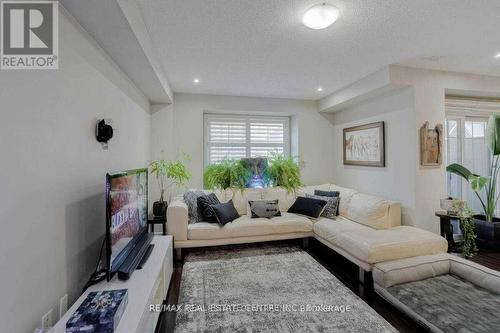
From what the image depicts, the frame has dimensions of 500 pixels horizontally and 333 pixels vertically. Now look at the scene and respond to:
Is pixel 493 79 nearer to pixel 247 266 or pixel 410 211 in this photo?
pixel 410 211

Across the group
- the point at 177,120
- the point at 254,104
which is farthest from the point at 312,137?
the point at 177,120

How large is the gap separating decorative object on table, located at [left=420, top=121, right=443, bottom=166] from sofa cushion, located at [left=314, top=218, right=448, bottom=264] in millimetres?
924

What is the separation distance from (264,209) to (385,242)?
5.50 ft

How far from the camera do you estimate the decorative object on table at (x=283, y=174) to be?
4.23 metres

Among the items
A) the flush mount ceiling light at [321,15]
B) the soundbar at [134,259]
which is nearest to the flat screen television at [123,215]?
the soundbar at [134,259]

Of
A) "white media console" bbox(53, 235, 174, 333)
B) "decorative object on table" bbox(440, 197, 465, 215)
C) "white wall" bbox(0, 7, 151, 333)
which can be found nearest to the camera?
"white wall" bbox(0, 7, 151, 333)

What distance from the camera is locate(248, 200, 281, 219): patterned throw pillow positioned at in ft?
11.9

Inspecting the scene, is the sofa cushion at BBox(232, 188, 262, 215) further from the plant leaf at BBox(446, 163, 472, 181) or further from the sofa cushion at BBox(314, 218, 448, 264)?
the plant leaf at BBox(446, 163, 472, 181)

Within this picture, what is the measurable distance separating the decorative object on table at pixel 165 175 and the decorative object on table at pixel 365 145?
9.55 feet

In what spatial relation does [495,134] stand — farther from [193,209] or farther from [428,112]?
[193,209]

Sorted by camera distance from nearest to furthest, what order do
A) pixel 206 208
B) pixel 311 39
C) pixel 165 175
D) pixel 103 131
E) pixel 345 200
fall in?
pixel 103 131
pixel 311 39
pixel 206 208
pixel 345 200
pixel 165 175

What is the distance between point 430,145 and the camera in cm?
310

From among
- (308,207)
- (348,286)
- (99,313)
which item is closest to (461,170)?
(308,207)

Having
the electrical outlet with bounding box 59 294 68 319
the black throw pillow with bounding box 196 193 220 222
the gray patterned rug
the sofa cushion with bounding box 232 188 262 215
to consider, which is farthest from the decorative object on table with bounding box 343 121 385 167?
the electrical outlet with bounding box 59 294 68 319
